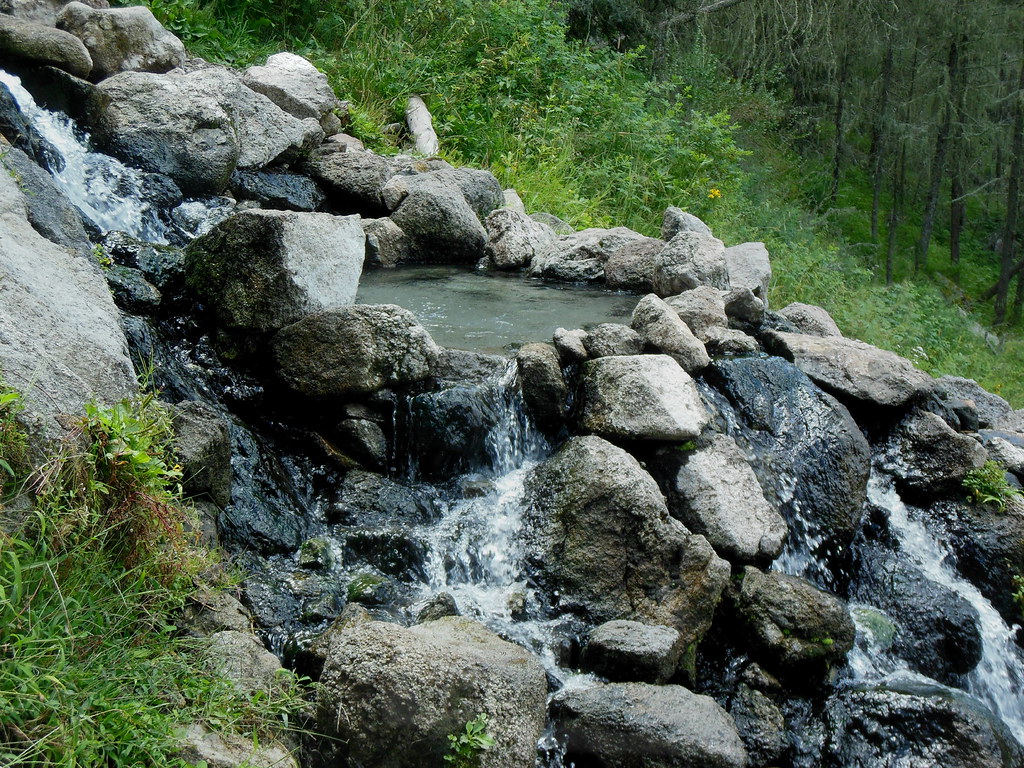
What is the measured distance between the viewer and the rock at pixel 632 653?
12.2 feet

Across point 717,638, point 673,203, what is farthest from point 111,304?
point 673,203

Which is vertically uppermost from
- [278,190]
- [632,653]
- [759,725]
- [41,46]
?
[41,46]

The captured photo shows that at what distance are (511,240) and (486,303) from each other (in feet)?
5.27

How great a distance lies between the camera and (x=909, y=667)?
4.57 meters

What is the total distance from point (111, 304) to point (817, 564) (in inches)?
160

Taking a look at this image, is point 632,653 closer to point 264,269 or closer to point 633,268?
point 264,269

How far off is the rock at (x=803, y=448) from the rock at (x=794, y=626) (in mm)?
732

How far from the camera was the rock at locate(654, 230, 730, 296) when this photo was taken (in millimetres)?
7410

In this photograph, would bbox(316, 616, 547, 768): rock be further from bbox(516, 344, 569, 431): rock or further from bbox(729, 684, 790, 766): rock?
bbox(516, 344, 569, 431): rock

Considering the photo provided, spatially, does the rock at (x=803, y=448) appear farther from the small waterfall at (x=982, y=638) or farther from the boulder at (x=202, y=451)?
the boulder at (x=202, y=451)

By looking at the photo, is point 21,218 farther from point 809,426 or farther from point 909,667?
point 909,667

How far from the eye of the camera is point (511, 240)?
842cm

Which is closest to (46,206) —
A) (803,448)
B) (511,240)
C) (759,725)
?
(759,725)

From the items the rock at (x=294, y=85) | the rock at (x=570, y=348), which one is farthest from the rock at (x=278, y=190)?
the rock at (x=570, y=348)
